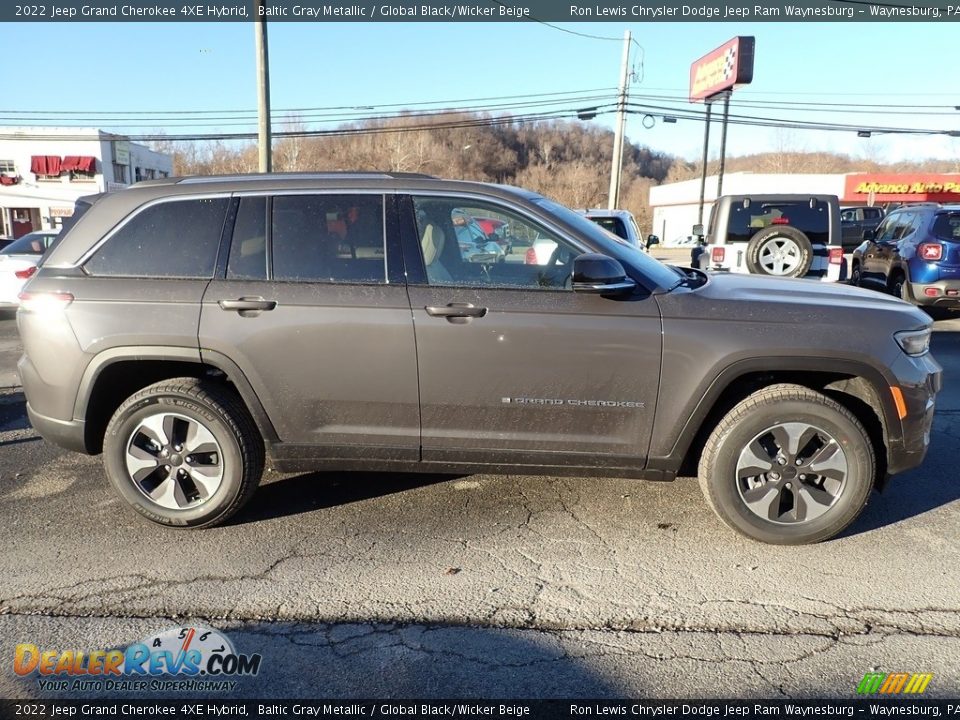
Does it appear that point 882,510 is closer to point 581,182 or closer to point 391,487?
point 391,487

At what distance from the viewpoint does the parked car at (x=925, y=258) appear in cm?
933

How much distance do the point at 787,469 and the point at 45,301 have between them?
3968 millimetres

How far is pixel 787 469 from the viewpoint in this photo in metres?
3.50

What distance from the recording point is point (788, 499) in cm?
355

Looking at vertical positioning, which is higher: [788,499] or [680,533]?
[788,499]

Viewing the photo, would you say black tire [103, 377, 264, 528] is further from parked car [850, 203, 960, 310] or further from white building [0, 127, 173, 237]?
white building [0, 127, 173, 237]

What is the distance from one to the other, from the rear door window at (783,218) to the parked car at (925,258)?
125 centimetres

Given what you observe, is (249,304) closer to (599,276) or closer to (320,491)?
(320,491)

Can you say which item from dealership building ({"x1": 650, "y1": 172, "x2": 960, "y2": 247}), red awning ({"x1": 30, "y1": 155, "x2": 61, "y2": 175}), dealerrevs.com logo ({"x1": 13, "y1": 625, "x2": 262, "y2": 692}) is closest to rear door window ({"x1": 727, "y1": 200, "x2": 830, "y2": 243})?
dealerrevs.com logo ({"x1": 13, "y1": 625, "x2": 262, "y2": 692})

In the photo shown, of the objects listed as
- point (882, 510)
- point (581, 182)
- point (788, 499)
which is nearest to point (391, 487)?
point (788, 499)

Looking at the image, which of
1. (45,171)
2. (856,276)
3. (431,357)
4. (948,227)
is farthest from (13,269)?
(45,171)

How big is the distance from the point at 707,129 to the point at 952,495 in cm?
3495

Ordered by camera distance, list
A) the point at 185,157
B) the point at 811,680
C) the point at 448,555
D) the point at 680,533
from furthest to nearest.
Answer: the point at 185,157
the point at 680,533
the point at 448,555
the point at 811,680

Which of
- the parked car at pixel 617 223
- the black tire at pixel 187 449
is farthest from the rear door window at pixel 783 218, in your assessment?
the black tire at pixel 187 449
